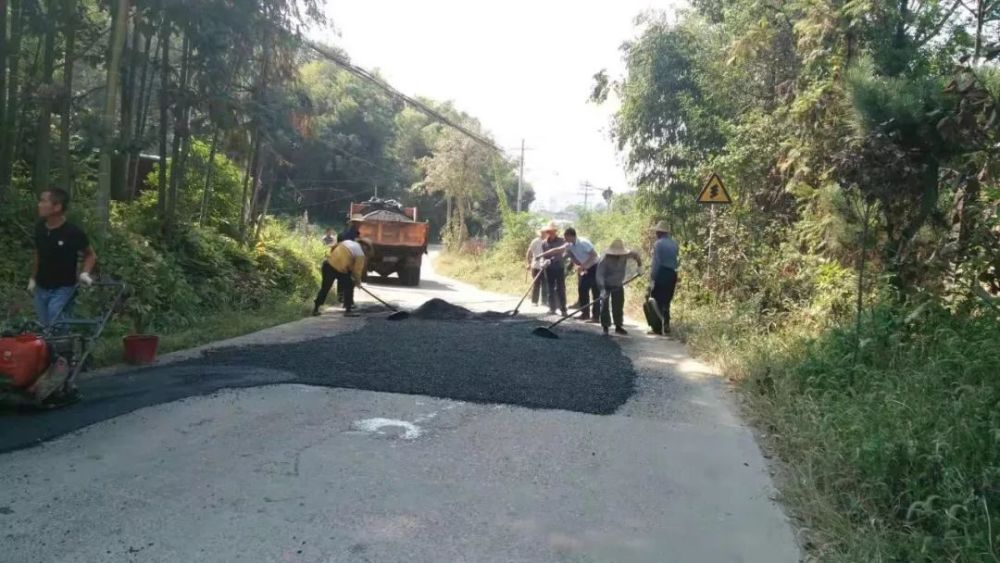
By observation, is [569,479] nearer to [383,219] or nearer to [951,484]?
[951,484]

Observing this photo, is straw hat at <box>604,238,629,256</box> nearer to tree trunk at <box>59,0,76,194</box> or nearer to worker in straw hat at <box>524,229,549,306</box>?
worker in straw hat at <box>524,229,549,306</box>

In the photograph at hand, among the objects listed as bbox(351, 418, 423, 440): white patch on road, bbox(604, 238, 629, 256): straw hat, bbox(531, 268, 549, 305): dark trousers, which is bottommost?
bbox(351, 418, 423, 440): white patch on road

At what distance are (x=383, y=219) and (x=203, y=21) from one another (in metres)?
10.8

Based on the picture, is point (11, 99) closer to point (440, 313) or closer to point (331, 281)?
point (331, 281)

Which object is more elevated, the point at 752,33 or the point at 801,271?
the point at 752,33

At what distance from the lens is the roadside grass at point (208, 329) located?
7.41 meters

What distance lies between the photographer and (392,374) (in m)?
7.00

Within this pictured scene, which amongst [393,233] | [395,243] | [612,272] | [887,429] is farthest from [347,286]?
[393,233]

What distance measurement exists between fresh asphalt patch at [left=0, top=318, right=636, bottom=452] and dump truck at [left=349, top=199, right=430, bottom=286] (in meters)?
11.2

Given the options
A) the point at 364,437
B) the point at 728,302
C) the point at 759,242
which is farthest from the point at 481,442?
the point at 759,242

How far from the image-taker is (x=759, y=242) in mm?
11883

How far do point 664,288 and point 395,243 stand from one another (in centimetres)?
1091

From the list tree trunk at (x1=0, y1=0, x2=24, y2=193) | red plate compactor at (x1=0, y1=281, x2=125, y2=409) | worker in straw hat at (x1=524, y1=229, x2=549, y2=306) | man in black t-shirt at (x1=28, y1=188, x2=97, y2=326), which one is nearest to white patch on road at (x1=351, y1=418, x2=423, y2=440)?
red plate compactor at (x1=0, y1=281, x2=125, y2=409)

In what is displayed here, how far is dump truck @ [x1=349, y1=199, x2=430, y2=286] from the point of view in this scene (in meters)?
20.6
